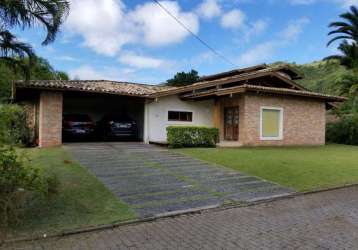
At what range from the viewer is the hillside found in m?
34.4

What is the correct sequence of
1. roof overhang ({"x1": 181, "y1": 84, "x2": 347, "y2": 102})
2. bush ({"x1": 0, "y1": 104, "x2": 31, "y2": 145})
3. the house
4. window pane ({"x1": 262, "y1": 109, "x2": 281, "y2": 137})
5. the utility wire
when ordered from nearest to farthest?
1. bush ({"x1": 0, "y1": 104, "x2": 31, "y2": 145})
2. the utility wire
3. the house
4. roof overhang ({"x1": 181, "y1": 84, "x2": 347, "y2": 102})
5. window pane ({"x1": 262, "y1": 109, "x2": 281, "y2": 137})

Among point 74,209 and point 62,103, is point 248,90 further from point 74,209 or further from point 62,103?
point 74,209

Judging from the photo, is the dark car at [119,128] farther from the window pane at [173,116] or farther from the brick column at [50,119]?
the brick column at [50,119]

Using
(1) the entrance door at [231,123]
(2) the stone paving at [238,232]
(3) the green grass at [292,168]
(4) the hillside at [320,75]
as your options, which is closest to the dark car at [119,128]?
(3) the green grass at [292,168]

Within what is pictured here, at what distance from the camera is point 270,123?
17.9 metres

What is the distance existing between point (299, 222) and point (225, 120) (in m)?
14.3

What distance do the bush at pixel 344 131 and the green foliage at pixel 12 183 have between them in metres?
22.0

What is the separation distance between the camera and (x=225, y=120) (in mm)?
19672

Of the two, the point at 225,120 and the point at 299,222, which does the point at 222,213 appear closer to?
the point at 299,222

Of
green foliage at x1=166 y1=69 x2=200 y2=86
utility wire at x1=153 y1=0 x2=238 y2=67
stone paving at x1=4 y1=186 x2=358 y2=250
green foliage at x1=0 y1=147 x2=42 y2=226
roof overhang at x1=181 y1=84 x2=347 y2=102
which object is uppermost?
green foliage at x1=166 y1=69 x2=200 y2=86

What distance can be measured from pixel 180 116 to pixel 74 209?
13591 mm

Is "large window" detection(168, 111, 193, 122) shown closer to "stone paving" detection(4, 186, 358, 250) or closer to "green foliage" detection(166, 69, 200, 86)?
"stone paving" detection(4, 186, 358, 250)

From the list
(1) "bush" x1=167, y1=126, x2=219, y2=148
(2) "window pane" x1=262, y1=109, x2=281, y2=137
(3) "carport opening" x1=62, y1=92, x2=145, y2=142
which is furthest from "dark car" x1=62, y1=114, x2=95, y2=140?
(2) "window pane" x1=262, y1=109, x2=281, y2=137

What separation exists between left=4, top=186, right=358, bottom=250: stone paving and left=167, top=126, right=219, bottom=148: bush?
29.2 ft
